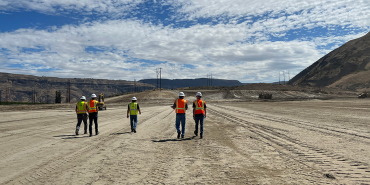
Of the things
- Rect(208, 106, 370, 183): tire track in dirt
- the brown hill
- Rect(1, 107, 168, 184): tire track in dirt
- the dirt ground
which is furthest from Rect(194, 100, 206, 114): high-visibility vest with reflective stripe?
the brown hill

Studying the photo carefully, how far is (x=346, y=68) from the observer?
11462 centimetres

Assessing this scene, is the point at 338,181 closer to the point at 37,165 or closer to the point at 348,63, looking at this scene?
the point at 37,165

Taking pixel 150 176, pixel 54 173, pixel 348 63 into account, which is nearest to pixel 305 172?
pixel 150 176

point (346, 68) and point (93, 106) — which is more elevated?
point (346, 68)

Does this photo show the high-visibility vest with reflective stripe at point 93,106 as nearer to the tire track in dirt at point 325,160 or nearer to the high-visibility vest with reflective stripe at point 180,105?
the high-visibility vest with reflective stripe at point 180,105

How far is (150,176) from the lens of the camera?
5.41 meters

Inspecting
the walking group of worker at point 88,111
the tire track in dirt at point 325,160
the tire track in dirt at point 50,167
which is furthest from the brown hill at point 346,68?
the tire track in dirt at point 50,167

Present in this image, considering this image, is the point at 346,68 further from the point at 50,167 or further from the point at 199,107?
the point at 50,167

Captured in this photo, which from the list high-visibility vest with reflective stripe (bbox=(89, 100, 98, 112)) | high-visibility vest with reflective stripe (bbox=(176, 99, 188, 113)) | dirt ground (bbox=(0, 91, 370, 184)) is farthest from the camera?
high-visibility vest with reflective stripe (bbox=(89, 100, 98, 112))

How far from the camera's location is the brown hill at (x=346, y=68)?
10043 centimetres

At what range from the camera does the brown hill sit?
100431mm

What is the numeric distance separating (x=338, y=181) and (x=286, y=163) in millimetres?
1461

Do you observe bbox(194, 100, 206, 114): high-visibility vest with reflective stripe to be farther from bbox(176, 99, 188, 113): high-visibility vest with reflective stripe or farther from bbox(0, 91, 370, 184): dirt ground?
bbox(0, 91, 370, 184): dirt ground

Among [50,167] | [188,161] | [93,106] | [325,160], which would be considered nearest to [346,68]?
[325,160]
